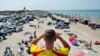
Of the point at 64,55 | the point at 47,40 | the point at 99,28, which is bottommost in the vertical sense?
the point at 99,28

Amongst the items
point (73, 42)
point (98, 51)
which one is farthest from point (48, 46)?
point (73, 42)

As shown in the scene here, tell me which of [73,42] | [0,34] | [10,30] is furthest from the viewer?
[10,30]

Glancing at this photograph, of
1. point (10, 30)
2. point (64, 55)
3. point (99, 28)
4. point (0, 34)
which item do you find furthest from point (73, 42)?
point (99, 28)

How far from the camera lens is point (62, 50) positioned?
348cm

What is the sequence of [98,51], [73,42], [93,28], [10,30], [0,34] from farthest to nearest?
[93,28] → [10,30] → [0,34] → [73,42] → [98,51]

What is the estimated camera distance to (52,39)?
3.43m

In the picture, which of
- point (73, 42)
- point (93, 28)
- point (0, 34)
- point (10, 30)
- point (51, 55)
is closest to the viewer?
point (51, 55)

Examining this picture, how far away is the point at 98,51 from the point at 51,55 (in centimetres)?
2312

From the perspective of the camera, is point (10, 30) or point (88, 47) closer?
point (88, 47)

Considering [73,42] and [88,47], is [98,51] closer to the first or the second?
[88,47]

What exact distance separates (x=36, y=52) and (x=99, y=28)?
54580mm

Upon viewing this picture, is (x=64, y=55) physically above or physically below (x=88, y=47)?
above

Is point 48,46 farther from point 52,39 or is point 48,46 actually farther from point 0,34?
point 0,34

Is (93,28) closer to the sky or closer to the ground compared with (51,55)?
closer to the ground
